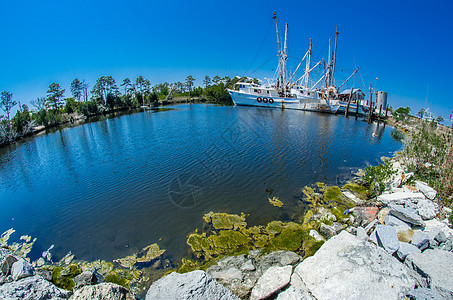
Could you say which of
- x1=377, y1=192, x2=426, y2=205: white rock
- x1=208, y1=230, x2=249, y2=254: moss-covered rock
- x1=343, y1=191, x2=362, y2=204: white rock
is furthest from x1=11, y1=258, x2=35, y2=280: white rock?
x1=343, y1=191, x2=362, y2=204: white rock

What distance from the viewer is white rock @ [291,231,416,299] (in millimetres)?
4570

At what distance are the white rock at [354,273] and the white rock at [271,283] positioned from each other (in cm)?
46

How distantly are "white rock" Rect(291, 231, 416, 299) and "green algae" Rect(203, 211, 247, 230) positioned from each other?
4.28m

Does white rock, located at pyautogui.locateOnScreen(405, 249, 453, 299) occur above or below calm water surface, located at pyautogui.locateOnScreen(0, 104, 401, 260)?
above

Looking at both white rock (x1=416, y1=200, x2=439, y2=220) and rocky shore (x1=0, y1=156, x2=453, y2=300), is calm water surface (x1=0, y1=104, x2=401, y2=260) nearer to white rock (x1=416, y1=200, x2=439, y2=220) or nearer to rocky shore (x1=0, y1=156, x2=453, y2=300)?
rocky shore (x1=0, y1=156, x2=453, y2=300)

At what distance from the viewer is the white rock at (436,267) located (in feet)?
14.0

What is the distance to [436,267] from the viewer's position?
472 centimetres

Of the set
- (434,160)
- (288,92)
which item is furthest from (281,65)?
(434,160)

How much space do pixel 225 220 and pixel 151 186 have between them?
633cm

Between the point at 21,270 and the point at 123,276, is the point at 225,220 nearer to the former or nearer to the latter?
the point at 123,276

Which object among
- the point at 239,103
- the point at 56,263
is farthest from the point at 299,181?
the point at 239,103

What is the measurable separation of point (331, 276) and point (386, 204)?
548 cm

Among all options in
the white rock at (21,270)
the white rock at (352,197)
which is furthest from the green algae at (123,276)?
the white rock at (352,197)

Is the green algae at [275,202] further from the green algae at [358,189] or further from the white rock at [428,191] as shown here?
the white rock at [428,191]
